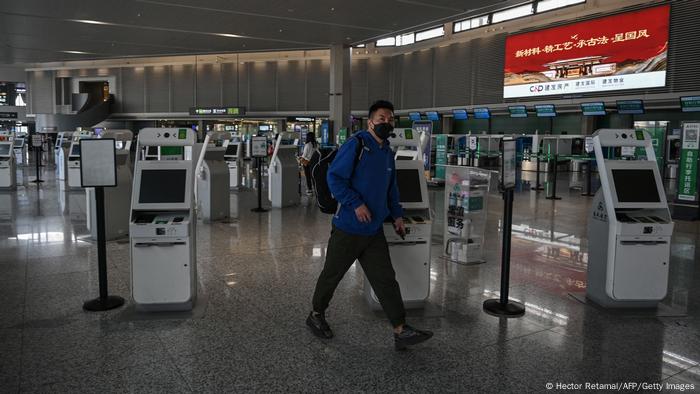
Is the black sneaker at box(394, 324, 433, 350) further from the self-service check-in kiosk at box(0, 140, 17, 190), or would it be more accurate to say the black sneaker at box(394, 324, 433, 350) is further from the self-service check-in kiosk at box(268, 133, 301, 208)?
the self-service check-in kiosk at box(0, 140, 17, 190)

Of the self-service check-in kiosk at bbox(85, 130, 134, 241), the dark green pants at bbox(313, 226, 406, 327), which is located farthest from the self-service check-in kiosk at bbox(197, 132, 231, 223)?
the dark green pants at bbox(313, 226, 406, 327)

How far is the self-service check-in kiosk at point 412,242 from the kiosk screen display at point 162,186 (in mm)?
1680

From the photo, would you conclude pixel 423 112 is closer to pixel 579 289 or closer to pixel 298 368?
pixel 579 289

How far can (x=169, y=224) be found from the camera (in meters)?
4.13

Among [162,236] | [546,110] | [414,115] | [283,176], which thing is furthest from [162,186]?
[414,115]

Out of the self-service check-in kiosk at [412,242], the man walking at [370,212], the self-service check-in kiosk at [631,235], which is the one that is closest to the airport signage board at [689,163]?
the self-service check-in kiosk at [631,235]

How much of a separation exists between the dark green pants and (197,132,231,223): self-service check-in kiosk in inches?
227

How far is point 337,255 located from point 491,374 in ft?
4.05

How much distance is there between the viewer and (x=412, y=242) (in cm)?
425

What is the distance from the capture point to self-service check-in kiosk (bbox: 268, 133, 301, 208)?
10961 millimetres

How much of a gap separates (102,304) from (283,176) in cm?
685

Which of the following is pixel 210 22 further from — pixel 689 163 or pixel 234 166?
pixel 689 163

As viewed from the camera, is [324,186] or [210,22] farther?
[210,22]

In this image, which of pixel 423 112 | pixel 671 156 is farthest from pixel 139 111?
pixel 671 156
